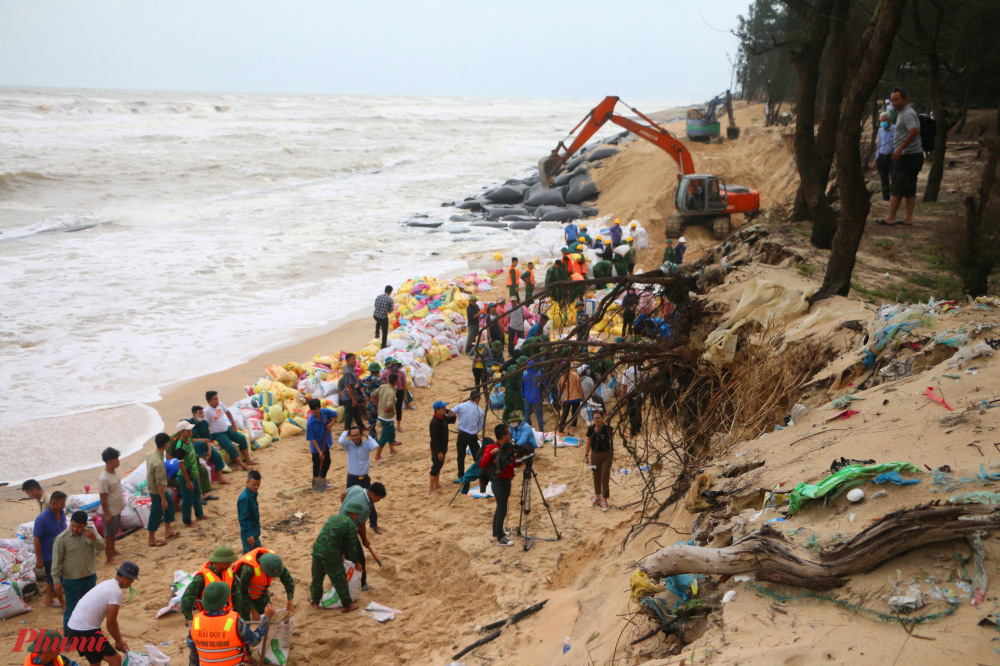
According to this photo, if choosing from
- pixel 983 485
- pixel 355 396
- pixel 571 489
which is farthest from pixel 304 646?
pixel 983 485

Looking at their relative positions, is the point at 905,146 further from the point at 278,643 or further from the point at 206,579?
the point at 206,579

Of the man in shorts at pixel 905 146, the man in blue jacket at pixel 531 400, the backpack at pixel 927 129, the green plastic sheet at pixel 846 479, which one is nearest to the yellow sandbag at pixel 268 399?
the man in blue jacket at pixel 531 400

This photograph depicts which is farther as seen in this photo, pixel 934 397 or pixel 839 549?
pixel 934 397

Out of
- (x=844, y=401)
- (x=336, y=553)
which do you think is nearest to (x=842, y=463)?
(x=844, y=401)

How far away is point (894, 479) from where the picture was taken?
275 cm

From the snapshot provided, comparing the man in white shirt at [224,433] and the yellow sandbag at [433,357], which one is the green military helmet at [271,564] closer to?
the man in white shirt at [224,433]

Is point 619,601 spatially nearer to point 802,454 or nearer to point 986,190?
point 802,454

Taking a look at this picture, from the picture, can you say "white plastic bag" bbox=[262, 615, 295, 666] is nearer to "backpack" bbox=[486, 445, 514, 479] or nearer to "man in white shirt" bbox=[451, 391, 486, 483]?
"backpack" bbox=[486, 445, 514, 479]

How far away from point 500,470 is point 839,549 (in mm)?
4018

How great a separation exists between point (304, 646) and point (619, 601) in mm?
2631

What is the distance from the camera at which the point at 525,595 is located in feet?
17.9

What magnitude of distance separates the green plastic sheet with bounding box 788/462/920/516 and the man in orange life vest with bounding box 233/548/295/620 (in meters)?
3.64

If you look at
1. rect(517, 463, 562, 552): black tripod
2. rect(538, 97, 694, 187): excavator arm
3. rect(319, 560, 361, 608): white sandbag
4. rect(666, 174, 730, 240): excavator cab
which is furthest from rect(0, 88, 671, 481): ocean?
rect(666, 174, 730, 240): excavator cab

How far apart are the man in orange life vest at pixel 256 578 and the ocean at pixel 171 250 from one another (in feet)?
14.4
